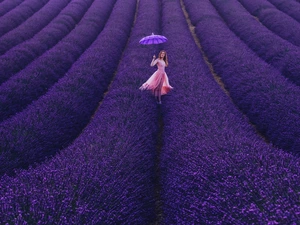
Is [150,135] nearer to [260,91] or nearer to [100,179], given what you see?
[100,179]

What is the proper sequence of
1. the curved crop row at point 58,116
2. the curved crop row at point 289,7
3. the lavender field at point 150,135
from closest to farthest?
the lavender field at point 150,135 → the curved crop row at point 58,116 → the curved crop row at point 289,7

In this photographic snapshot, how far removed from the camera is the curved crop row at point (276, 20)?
30.0 feet

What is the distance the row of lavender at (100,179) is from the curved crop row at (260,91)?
1.78 meters

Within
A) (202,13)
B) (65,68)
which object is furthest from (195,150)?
(202,13)

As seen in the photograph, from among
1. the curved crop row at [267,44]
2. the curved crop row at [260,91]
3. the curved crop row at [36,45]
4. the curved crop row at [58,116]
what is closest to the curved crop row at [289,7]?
the curved crop row at [267,44]

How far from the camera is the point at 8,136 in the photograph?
3.95 m

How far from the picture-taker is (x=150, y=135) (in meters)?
4.26

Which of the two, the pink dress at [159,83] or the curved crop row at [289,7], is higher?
the pink dress at [159,83]

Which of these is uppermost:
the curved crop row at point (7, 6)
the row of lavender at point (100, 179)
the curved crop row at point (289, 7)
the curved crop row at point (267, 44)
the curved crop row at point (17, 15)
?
the curved crop row at point (7, 6)

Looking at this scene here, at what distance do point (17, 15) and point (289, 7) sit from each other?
434 inches

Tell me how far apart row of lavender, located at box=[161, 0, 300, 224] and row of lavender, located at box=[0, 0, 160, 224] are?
32 cm

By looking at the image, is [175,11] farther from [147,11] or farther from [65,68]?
[65,68]

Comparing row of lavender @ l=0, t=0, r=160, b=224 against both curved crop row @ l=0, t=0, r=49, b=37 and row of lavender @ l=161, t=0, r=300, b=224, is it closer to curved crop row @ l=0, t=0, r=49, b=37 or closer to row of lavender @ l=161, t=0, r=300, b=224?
row of lavender @ l=161, t=0, r=300, b=224

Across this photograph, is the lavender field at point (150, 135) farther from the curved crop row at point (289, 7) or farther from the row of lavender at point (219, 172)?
the curved crop row at point (289, 7)
